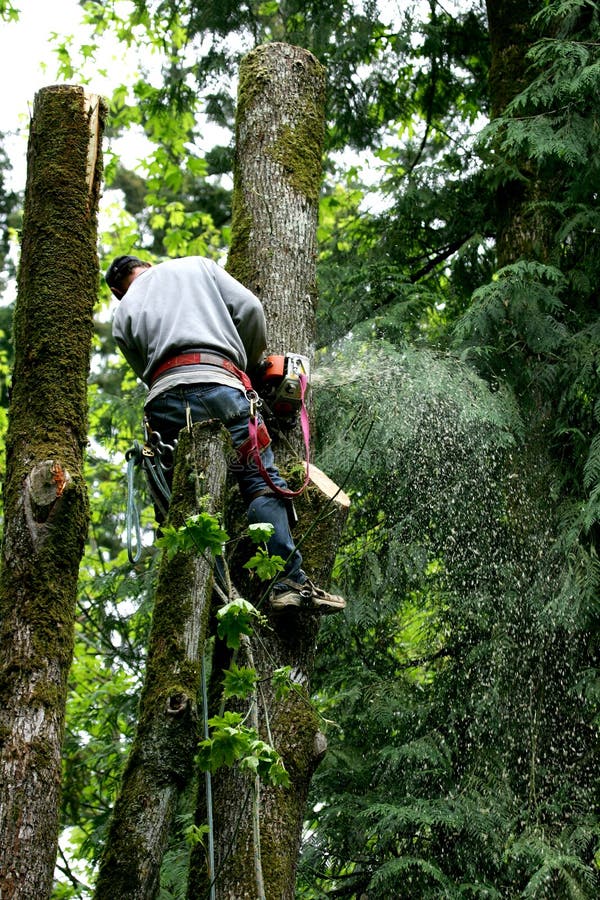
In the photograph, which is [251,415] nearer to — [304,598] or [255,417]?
[255,417]

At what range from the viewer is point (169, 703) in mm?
2967

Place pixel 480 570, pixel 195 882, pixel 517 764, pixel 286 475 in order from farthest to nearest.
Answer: pixel 480 570, pixel 517 764, pixel 286 475, pixel 195 882

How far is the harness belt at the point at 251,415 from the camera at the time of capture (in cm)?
399

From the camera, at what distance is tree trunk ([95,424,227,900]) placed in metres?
2.76

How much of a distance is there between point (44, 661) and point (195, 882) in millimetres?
1195

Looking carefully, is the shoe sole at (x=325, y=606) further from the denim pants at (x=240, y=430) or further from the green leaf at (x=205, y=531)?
the green leaf at (x=205, y=531)

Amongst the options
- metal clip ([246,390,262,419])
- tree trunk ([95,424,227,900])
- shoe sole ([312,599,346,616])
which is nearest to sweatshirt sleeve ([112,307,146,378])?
metal clip ([246,390,262,419])

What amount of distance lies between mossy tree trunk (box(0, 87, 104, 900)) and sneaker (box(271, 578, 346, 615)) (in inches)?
38.7

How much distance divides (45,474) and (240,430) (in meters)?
1.21

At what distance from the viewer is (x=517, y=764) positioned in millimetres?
5934

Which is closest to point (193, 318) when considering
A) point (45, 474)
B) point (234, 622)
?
point (45, 474)

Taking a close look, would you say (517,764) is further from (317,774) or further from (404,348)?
(404,348)

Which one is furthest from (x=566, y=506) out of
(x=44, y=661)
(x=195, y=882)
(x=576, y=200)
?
(x=44, y=661)

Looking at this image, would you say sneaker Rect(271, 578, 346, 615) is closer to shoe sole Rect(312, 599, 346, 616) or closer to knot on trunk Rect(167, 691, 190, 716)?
shoe sole Rect(312, 599, 346, 616)
